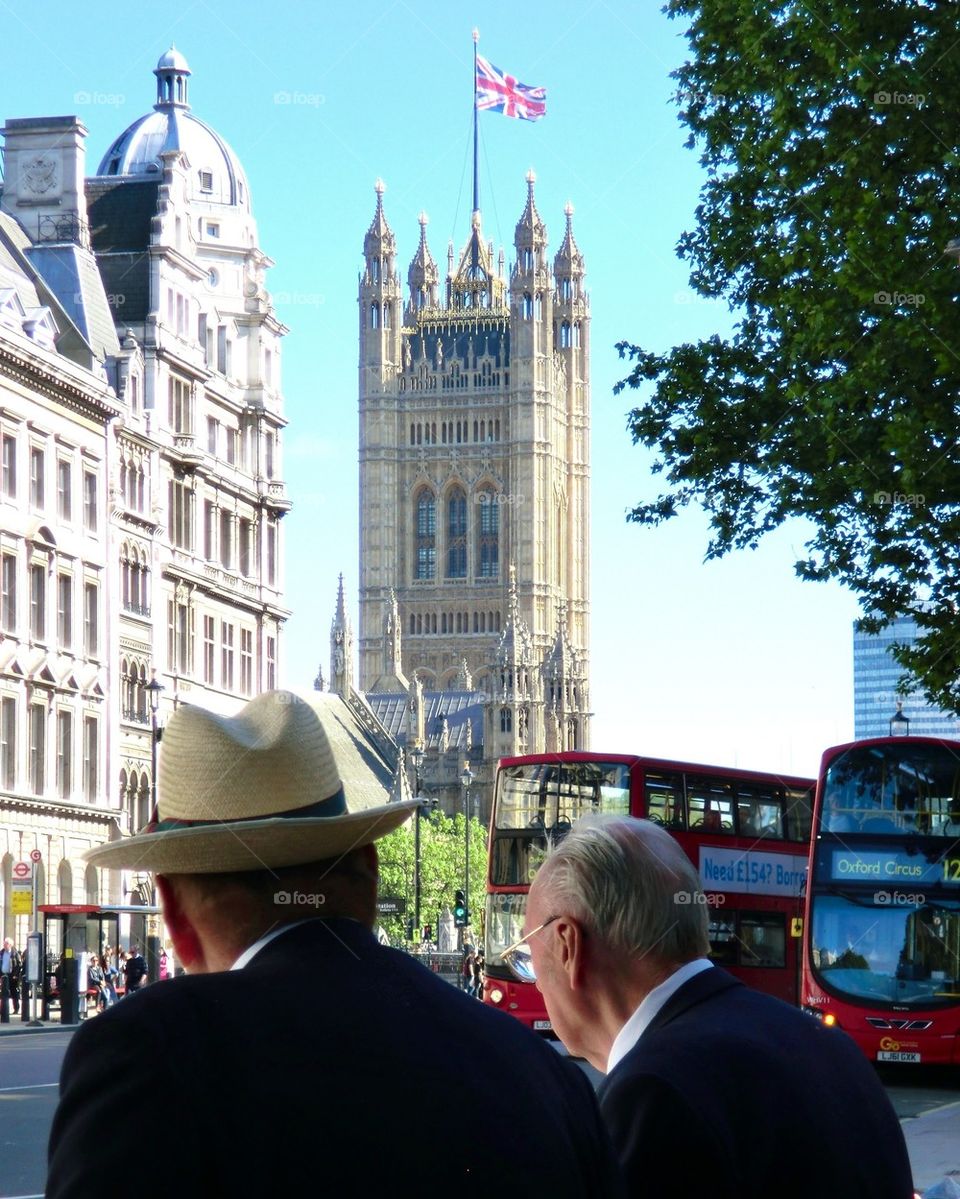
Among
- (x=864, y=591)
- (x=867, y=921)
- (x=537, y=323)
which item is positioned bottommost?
A: (x=867, y=921)

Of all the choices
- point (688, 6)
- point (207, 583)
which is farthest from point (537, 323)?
point (688, 6)

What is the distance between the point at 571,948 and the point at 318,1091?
1.48 m

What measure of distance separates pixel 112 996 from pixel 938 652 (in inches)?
963

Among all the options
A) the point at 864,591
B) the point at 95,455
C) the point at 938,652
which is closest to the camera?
the point at 938,652

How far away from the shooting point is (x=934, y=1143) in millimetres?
17219

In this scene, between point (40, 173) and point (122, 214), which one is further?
point (122, 214)

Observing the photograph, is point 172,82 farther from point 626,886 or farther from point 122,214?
point 626,886

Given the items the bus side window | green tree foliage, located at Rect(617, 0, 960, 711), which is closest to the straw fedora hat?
green tree foliage, located at Rect(617, 0, 960, 711)

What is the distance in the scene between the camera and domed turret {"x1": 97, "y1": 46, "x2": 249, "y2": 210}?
84688 millimetres

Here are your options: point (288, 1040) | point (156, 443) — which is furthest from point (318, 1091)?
point (156, 443)

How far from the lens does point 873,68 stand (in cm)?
2128

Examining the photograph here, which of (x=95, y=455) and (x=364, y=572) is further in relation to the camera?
(x=364, y=572)

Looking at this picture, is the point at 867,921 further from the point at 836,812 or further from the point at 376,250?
the point at 376,250

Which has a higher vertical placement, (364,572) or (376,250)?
(376,250)
